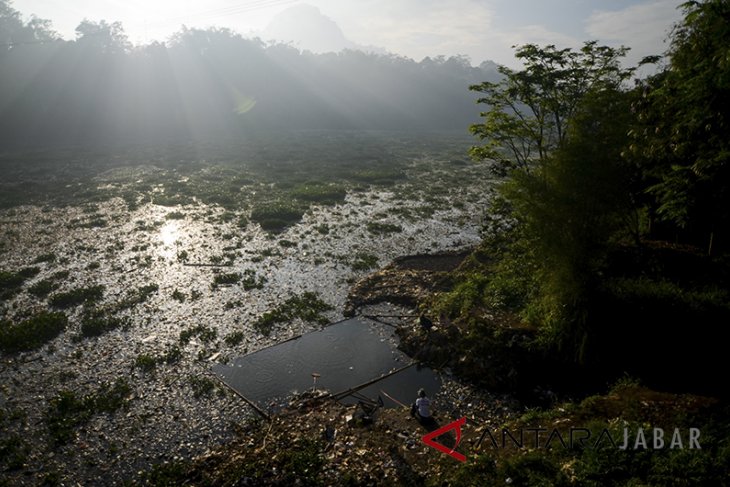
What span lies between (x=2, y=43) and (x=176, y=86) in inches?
1419

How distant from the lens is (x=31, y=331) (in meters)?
18.4

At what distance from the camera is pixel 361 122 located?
5202 inches

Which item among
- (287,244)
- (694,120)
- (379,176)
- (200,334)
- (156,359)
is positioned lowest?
(156,359)

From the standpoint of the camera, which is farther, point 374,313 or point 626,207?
point 374,313

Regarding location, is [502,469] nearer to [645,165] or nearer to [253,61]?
[645,165]

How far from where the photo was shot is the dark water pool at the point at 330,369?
15.8 metres

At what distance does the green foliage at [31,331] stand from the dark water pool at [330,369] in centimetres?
823

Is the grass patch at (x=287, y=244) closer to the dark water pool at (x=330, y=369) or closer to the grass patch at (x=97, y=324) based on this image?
the dark water pool at (x=330, y=369)

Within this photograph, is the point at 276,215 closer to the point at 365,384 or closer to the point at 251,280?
the point at 251,280

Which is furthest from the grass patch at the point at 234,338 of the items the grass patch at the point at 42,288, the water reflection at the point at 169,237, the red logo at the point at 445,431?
the water reflection at the point at 169,237

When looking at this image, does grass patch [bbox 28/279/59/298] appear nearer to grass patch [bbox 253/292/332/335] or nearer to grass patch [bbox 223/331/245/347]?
grass patch [bbox 223/331/245/347]

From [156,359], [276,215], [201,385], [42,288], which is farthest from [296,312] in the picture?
[276,215]

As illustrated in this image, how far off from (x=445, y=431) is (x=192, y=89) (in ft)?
419

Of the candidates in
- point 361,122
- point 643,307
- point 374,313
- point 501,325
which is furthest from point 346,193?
point 361,122
